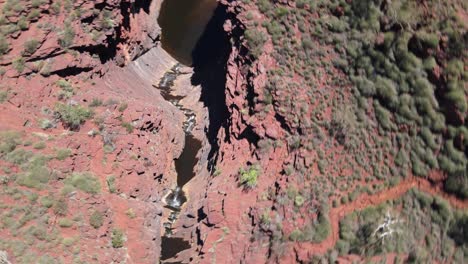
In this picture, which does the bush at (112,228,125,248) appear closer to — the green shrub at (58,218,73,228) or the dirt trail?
the green shrub at (58,218,73,228)

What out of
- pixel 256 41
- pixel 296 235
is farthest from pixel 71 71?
pixel 296 235

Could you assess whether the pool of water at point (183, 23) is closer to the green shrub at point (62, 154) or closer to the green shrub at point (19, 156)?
the green shrub at point (62, 154)

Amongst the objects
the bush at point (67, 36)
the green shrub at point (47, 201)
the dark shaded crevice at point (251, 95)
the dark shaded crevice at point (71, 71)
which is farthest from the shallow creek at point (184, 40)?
the green shrub at point (47, 201)

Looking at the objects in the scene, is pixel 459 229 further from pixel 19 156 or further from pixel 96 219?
pixel 19 156

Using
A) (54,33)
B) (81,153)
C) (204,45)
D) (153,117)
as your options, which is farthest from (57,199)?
(204,45)

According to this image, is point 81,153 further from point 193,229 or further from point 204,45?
point 204,45

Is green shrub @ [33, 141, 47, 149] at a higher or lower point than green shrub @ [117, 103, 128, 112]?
lower

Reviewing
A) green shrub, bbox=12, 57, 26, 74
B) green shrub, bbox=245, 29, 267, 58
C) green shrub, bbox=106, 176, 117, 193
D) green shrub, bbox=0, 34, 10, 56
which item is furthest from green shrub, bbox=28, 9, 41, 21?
green shrub, bbox=245, 29, 267, 58
